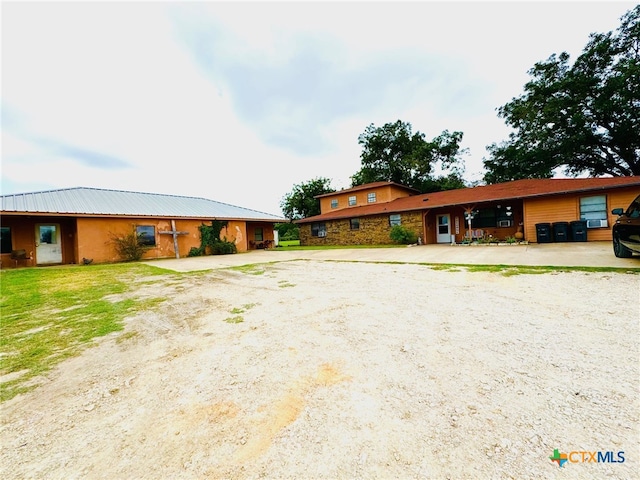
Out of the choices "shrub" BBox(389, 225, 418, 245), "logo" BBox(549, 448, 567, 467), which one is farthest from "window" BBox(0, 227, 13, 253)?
"shrub" BBox(389, 225, 418, 245)

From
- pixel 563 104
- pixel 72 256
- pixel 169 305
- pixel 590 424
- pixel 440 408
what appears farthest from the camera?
pixel 563 104

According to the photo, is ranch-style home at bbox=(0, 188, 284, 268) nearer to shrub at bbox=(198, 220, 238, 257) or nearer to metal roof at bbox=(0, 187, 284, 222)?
metal roof at bbox=(0, 187, 284, 222)

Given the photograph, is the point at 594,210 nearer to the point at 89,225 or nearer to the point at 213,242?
the point at 213,242

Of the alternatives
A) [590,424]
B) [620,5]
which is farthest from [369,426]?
[620,5]

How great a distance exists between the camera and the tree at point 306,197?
121 ft

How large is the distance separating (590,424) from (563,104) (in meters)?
29.2

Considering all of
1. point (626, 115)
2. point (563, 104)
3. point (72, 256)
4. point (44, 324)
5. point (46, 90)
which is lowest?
point (44, 324)

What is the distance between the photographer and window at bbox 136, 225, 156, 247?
14.9 metres

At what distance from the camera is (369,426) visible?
1688 mm

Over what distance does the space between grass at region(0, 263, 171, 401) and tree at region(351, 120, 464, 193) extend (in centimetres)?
3118

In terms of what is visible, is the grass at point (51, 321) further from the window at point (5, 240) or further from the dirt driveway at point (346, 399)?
the window at point (5, 240)

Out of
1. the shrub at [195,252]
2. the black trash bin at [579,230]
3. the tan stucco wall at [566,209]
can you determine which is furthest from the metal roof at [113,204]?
the black trash bin at [579,230]

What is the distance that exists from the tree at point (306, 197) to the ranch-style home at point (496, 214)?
1155 centimetres

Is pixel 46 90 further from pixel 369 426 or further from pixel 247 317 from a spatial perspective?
pixel 369 426
